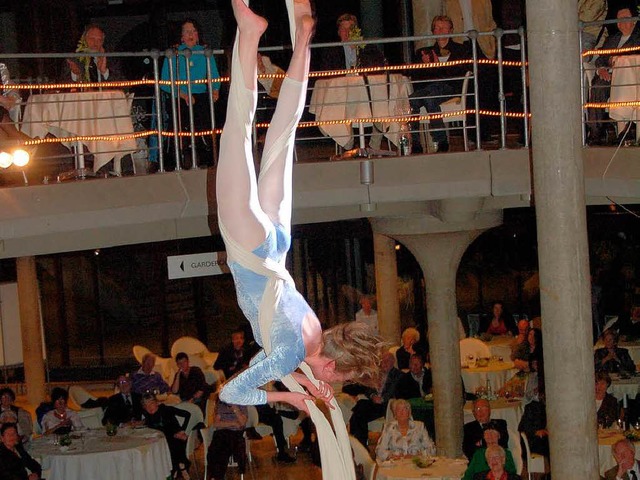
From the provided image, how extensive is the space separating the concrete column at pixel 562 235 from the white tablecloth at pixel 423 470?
4.51 ft

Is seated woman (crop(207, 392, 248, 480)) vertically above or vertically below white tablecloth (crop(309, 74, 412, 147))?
below

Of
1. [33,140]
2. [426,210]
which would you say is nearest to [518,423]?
[426,210]

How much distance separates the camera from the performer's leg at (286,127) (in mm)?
4047

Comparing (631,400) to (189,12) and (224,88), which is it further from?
(189,12)

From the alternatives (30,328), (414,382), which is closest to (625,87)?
(414,382)

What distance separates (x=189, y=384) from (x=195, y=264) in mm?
1767

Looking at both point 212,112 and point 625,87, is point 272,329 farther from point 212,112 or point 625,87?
point 625,87

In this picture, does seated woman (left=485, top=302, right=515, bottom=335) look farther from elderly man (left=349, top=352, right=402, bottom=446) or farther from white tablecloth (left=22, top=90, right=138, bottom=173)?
white tablecloth (left=22, top=90, right=138, bottom=173)

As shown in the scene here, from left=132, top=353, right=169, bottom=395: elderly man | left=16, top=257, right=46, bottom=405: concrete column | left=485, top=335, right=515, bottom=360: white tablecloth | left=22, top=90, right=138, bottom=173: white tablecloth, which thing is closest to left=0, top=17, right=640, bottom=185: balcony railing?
left=22, top=90, right=138, bottom=173: white tablecloth

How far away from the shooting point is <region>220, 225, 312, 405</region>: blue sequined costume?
417cm

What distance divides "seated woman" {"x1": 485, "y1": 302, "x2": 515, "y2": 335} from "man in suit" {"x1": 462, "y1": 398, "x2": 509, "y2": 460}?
3.55 metres

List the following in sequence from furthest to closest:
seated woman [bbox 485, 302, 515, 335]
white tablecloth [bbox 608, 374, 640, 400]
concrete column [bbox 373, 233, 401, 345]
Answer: seated woman [bbox 485, 302, 515, 335], concrete column [bbox 373, 233, 401, 345], white tablecloth [bbox 608, 374, 640, 400]

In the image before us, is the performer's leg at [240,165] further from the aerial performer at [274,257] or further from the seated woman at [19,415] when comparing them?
the seated woman at [19,415]

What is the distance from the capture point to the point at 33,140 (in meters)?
7.07
